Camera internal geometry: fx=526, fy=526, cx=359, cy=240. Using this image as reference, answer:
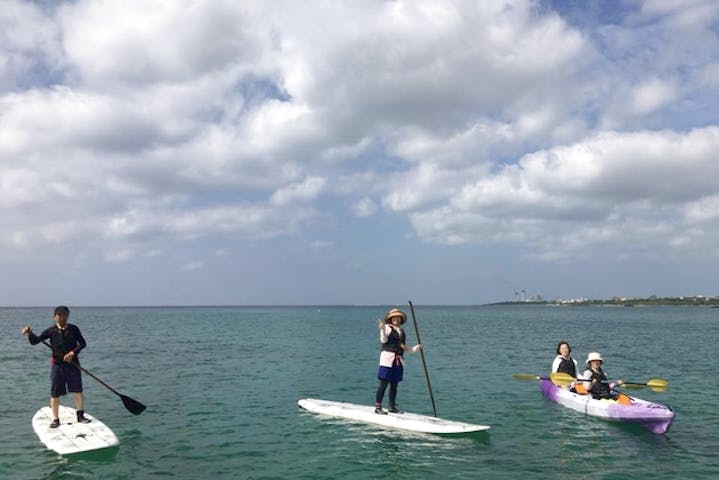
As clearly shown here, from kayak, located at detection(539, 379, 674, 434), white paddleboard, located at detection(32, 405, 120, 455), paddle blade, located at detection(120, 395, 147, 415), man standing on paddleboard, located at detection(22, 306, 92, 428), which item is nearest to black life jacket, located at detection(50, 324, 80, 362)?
man standing on paddleboard, located at detection(22, 306, 92, 428)

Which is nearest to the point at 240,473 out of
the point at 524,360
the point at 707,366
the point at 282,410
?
the point at 282,410

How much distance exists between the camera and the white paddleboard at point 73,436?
40.3ft

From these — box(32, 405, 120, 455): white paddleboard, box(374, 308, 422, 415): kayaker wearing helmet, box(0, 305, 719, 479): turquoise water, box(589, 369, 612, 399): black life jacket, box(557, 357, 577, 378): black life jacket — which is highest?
box(374, 308, 422, 415): kayaker wearing helmet

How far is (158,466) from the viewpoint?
39.8 ft

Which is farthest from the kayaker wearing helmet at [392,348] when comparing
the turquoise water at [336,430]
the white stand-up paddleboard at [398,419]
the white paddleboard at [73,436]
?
the white paddleboard at [73,436]

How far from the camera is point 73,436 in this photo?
12820mm

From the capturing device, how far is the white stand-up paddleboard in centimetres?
1433

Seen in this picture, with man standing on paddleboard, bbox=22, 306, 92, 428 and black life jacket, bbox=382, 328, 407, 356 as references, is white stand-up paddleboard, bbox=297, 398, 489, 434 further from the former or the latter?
man standing on paddleboard, bbox=22, 306, 92, 428

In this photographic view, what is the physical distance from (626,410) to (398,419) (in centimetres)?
689

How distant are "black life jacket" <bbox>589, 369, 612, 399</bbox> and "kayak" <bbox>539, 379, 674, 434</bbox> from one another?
0.77 ft

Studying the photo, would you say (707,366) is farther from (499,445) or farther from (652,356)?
(499,445)

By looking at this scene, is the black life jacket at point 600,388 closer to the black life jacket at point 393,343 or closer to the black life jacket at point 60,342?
the black life jacket at point 393,343

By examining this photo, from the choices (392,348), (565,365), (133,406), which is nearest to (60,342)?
(133,406)

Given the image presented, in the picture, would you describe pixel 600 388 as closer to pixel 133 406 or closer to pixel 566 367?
pixel 566 367
